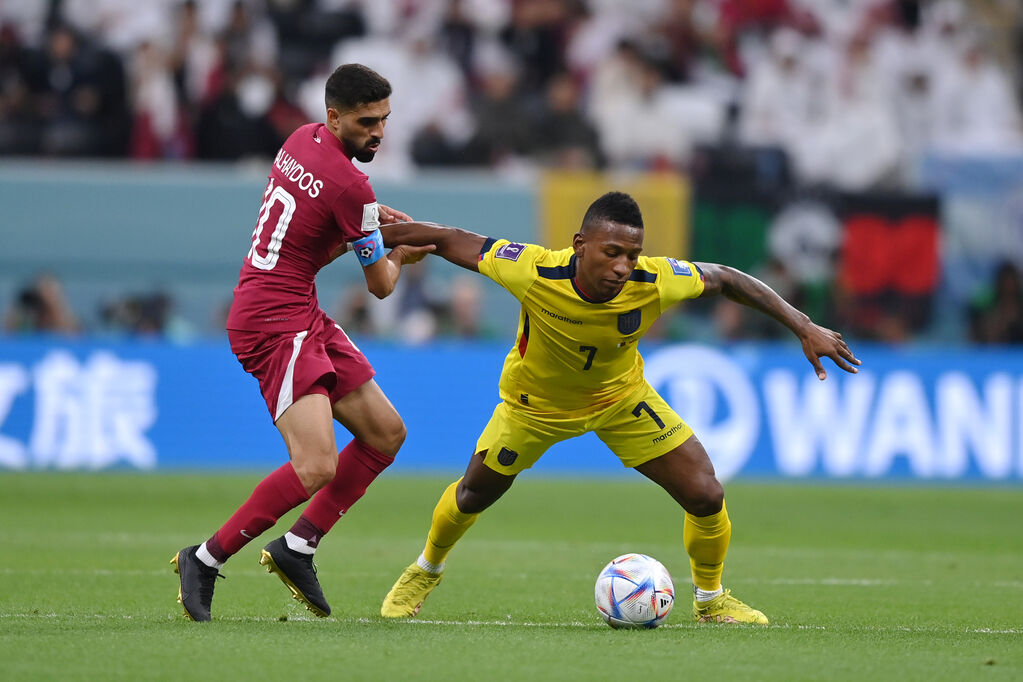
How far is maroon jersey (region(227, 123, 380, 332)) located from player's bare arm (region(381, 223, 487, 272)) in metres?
0.29

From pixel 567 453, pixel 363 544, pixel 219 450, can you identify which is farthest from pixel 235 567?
pixel 567 453

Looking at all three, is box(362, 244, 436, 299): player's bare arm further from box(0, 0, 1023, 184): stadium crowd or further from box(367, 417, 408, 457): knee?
box(0, 0, 1023, 184): stadium crowd

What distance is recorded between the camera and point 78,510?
1207 centimetres

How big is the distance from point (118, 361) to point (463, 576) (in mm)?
7291

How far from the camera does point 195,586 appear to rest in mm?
6496

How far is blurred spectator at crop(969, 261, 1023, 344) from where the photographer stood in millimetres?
17406

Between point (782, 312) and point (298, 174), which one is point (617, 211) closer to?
point (782, 312)

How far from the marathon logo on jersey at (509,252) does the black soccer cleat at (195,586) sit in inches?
77.2

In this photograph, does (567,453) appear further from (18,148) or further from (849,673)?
(849,673)

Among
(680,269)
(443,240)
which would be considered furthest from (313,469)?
A: (680,269)

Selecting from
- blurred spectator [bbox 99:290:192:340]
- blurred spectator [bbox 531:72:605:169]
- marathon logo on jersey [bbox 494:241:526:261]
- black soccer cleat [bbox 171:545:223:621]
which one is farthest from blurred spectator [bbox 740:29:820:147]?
black soccer cleat [bbox 171:545:223:621]

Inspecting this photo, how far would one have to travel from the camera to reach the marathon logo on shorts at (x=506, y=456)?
6.99 m

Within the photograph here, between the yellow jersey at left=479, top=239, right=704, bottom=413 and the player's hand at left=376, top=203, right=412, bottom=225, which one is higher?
the player's hand at left=376, top=203, right=412, bottom=225

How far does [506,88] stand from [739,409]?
5104mm
